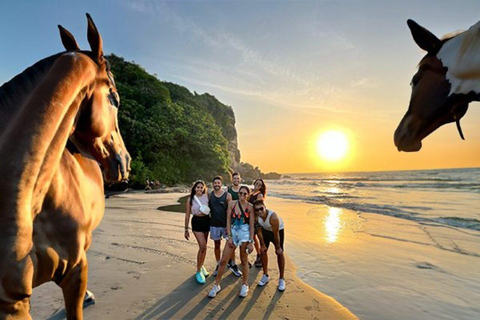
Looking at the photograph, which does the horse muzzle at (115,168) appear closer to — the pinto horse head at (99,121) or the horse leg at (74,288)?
the pinto horse head at (99,121)

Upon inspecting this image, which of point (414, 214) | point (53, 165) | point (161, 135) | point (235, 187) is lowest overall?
point (414, 214)

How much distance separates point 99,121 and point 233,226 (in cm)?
344

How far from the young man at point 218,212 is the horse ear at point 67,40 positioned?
3.77 meters

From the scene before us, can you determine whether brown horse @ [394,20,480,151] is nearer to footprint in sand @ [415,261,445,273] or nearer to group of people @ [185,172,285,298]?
group of people @ [185,172,285,298]

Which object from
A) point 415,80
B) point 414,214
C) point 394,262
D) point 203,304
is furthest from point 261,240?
point 414,214

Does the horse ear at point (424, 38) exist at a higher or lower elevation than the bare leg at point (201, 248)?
higher

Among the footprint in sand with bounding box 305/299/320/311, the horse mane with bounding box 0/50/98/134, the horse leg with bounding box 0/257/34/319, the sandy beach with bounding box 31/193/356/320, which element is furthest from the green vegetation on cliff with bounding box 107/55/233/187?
the horse leg with bounding box 0/257/34/319

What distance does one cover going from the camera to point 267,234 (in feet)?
17.5

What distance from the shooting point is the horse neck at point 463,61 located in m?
1.91

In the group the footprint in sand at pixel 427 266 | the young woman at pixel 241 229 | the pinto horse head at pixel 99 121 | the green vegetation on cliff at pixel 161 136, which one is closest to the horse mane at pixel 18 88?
the pinto horse head at pixel 99 121

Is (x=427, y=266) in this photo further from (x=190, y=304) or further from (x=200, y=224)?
(x=190, y=304)

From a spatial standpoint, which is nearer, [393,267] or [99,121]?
[99,121]

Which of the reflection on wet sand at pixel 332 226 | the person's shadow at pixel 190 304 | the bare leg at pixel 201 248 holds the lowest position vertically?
the person's shadow at pixel 190 304

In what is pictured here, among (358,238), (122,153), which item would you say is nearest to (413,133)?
(122,153)
